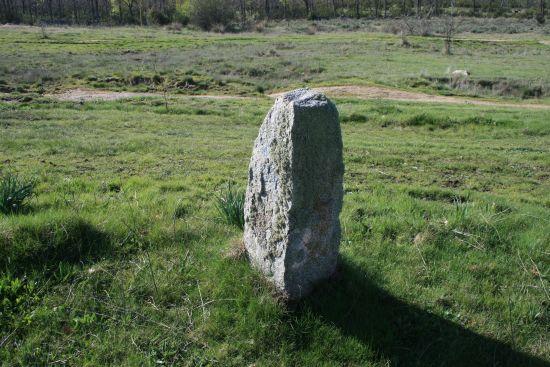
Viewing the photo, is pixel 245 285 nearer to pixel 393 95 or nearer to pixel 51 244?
pixel 51 244

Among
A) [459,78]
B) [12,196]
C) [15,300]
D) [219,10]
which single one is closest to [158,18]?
[219,10]

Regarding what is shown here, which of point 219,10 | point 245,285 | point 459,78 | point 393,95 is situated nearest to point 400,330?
point 245,285

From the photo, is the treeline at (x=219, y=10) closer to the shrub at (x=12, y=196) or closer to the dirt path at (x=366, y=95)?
the dirt path at (x=366, y=95)

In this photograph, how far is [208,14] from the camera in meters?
74.4

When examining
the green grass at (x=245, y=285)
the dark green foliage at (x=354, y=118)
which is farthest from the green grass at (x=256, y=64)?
the green grass at (x=245, y=285)

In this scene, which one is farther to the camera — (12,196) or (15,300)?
(12,196)

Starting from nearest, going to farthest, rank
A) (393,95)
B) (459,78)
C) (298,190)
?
(298,190), (393,95), (459,78)

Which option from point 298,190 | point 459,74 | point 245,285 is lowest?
point 245,285

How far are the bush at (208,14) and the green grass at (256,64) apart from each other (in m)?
22.0

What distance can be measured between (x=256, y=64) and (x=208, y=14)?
43158 mm

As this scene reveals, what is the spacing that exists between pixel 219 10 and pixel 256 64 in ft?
144

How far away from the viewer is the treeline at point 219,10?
76.3 metres

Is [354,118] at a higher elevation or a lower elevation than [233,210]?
lower

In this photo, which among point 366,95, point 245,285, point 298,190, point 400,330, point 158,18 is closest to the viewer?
point 298,190
